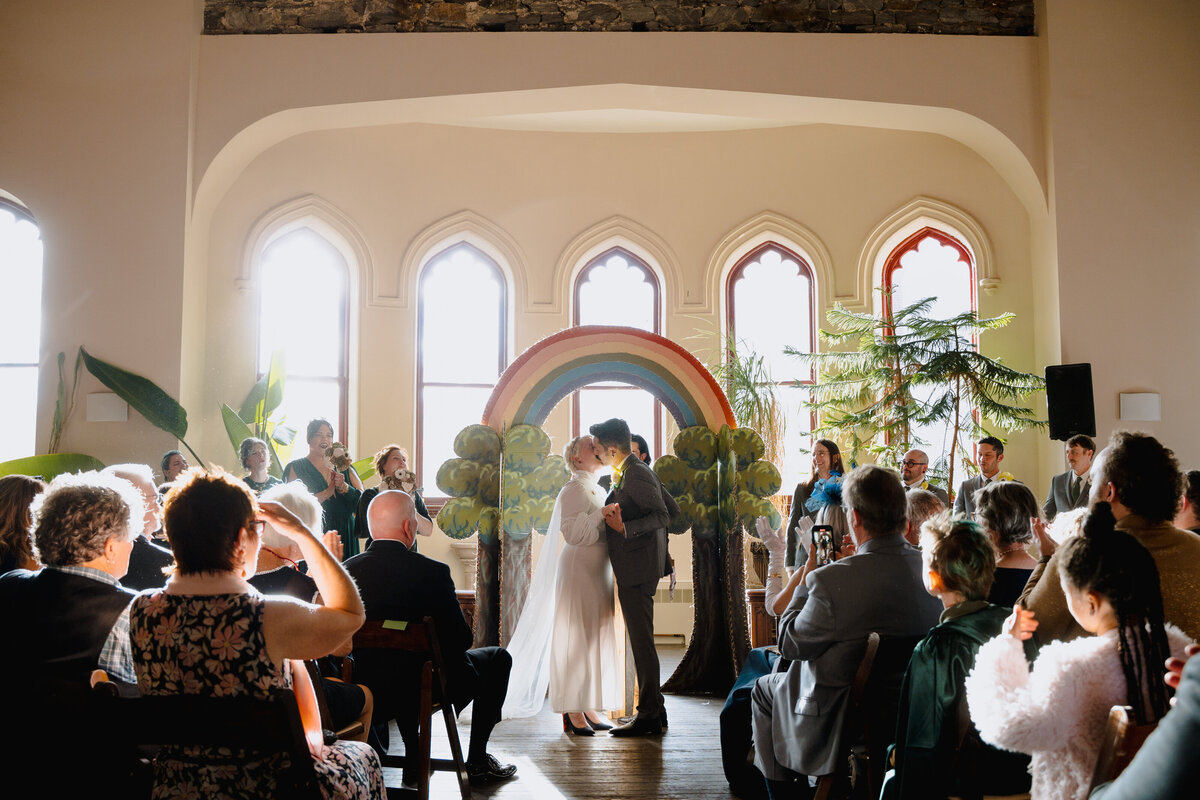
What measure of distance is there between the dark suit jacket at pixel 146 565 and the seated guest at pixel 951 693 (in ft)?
8.82

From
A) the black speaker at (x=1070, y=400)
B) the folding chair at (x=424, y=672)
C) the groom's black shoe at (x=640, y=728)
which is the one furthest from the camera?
the black speaker at (x=1070, y=400)

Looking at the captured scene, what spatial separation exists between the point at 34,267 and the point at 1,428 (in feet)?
Answer: 4.71

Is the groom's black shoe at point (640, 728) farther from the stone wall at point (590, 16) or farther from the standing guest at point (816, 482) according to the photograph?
the stone wall at point (590, 16)

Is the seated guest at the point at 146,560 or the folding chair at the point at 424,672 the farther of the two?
the seated guest at the point at 146,560

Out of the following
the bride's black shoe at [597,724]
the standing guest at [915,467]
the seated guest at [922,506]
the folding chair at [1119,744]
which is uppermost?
the standing guest at [915,467]

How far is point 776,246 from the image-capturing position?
9.84m

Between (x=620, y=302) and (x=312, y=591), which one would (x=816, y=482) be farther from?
(x=312, y=591)

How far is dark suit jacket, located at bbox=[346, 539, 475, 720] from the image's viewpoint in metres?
3.98

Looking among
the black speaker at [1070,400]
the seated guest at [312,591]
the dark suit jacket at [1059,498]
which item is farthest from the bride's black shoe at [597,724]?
the black speaker at [1070,400]

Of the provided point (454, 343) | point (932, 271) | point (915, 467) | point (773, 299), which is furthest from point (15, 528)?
point (932, 271)

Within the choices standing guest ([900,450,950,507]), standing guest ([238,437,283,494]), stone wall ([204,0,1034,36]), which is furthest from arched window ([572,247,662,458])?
standing guest ([238,437,283,494])

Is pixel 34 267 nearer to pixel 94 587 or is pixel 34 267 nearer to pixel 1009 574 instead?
pixel 94 587

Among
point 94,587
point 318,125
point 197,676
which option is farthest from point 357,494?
point 197,676

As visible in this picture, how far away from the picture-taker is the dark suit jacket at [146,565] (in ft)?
12.5
